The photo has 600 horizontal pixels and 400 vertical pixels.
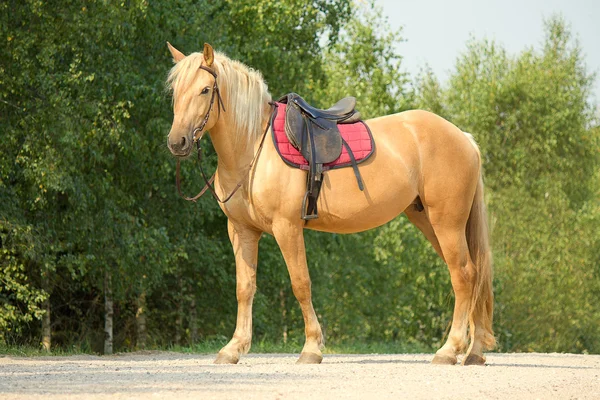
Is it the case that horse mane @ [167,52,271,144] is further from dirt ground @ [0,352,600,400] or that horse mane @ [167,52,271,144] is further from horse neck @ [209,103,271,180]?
dirt ground @ [0,352,600,400]

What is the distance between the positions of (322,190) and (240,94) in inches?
46.8

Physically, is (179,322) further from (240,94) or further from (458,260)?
(240,94)

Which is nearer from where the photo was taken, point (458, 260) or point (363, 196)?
point (363, 196)

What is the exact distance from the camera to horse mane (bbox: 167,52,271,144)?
8.68m

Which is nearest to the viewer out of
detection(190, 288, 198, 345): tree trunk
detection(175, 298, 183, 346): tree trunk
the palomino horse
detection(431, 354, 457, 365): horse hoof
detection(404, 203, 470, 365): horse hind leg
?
the palomino horse

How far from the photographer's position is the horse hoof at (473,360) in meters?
9.00

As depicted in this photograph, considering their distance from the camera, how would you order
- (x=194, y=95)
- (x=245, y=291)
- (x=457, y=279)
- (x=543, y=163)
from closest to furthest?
(x=194, y=95), (x=245, y=291), (x=457, y=279), (x=543, y=163)

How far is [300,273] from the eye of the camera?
876 centimetres

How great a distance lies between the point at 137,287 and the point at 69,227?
202 cm

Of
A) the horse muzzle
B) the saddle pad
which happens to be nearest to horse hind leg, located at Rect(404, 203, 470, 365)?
the saddle pad

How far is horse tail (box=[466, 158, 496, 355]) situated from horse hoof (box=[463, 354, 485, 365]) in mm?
→ 65

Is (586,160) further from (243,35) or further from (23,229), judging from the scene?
(23,229)

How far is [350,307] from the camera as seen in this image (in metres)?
30.9

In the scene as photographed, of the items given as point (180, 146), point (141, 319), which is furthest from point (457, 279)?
point (141, 319)
